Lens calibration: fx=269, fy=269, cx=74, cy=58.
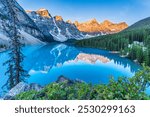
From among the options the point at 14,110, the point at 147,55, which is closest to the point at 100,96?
the point at 14,110

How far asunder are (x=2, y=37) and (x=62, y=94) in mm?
138542

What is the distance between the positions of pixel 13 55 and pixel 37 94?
17954mm

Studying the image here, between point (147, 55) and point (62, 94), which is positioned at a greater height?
point (62, 94)

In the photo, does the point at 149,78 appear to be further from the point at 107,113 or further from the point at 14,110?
the point at 14,110

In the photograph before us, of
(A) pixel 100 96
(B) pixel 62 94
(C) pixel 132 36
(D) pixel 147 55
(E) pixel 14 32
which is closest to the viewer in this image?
(A) pixel 100 96

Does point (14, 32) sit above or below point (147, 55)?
above

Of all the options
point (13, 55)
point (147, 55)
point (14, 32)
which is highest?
point (14, 32)

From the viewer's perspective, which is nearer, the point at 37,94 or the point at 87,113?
the point at 87,113

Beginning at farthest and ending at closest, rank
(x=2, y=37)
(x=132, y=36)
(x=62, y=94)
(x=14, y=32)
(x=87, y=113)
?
(x=2, y=37), (x=132, y=36), (x=14, y=32), (x=62, y=94), (x=87, y=113)

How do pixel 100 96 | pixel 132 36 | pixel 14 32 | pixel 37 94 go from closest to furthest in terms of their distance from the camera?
pixel 100 96 < pixel 37 94 < pixel 14 32 < pixel 132 36

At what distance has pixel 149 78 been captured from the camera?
614 centimetres

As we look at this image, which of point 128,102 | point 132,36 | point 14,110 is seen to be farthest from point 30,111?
point 132,36

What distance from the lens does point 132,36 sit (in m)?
Result: 130

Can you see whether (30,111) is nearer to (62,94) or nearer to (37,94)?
(62,94)
